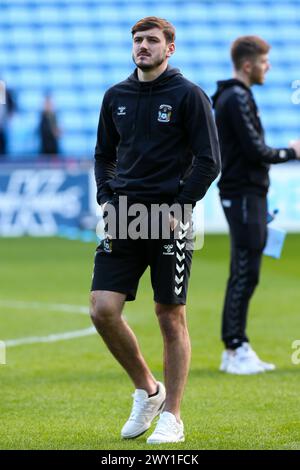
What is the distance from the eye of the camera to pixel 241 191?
8.16 metres

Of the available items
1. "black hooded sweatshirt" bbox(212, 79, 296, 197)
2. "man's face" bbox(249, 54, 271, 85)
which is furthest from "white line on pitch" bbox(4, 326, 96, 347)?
"man's face" bbox(249, 54, 271, 85)

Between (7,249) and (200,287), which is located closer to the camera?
(200,287)

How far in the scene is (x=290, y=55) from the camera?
86.6 feet

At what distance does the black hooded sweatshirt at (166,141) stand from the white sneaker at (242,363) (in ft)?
8.34

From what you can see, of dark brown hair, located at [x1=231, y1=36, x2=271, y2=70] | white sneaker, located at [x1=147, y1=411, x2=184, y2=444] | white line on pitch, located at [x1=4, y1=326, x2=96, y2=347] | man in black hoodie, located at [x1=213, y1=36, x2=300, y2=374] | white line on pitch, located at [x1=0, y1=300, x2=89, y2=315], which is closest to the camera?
white sneaker, located at [x1=147, y1=411, x2=184, y2=444]

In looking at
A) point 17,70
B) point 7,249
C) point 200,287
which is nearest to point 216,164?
point 200,287

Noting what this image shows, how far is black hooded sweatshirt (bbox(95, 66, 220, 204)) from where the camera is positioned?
18.8 ft

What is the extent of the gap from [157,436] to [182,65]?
67.3 ft

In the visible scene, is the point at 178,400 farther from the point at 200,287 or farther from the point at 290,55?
the point at 290,55

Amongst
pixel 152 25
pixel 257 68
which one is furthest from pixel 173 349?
pixel 257 68

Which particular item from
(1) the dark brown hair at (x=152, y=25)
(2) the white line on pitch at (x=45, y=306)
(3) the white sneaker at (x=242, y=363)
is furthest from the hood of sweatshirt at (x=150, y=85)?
(2) the white line on pitch at (x=45, y=306)

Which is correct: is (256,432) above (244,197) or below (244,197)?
below

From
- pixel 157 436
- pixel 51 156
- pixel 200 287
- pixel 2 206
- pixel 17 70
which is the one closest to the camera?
pixel 157 436

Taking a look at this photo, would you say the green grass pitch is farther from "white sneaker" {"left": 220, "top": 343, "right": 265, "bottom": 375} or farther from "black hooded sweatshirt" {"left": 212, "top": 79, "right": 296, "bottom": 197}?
"black hooded sweatshirt" {"left": 212, "top": 79, "right": 296, "bottom": 197}
